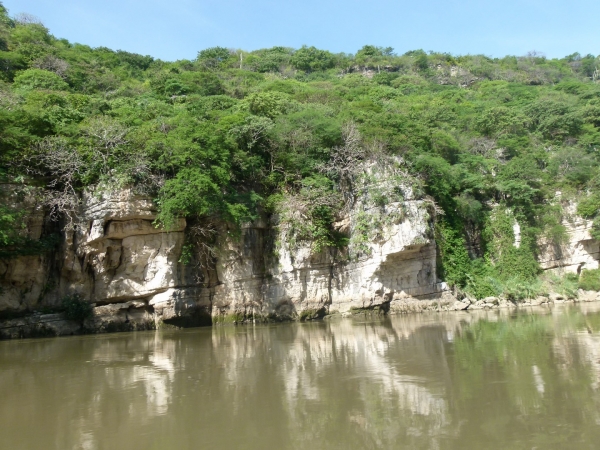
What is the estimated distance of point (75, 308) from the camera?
55.9 feet

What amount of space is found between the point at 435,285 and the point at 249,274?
871 cm

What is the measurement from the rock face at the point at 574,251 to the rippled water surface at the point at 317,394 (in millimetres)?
14513

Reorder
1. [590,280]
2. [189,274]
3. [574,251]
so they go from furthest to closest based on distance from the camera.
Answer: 1. [574,251]
2. [590,280]
3. [189,274]

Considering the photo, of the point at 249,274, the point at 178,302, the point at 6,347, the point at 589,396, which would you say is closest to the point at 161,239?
the point at 178,302

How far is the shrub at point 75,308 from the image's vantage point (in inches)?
669

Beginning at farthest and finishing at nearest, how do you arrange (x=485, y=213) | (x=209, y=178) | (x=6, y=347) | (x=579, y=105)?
(x=579, y=105)
(x=485, y=213)
(x=209, y=178)
(x=6, y=347)

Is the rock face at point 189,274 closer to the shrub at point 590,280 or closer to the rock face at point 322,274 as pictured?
the rock face at point 322,274

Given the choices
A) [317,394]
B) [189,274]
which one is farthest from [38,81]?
[317,394]

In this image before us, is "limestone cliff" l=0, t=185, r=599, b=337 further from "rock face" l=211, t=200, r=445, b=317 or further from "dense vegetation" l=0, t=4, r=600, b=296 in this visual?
"dense vegetation" l=0, t=4, r=600, b=296

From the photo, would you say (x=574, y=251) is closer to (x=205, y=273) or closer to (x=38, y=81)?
(x=205, y=273)

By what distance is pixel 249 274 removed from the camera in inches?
783

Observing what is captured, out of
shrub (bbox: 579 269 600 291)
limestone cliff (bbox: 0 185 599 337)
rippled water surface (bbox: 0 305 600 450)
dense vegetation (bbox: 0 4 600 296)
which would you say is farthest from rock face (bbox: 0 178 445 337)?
shrub (bbox: 579 269 600 291)

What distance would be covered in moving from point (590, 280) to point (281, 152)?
59.0 feet

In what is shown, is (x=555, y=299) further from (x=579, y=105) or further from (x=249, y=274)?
(x=579, y=105)
